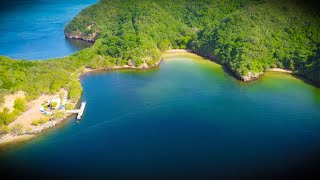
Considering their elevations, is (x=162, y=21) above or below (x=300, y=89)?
above

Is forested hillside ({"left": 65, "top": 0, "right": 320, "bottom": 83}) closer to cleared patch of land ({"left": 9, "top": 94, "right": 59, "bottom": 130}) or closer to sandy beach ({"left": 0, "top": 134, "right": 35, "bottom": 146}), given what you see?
cleared patch of land ({"left": 9, "top": 94, "right": 59, "bottom": 130})

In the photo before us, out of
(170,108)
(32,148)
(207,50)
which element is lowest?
(32,148)

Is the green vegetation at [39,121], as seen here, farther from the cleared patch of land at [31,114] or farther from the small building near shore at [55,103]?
→ the small building near shore at [55,103]

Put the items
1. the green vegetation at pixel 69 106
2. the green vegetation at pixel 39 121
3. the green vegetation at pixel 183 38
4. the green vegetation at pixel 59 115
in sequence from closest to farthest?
the green vegetation at pixel 39 121 → the green vegetation at pixel 59 115 → the green vegetation at pixel 69 106 → the green vegetation at pixel 183 38

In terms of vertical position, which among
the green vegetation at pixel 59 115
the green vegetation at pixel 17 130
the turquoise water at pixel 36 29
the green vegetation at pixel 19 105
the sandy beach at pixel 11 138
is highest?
the turquoise water at pixel 36 29

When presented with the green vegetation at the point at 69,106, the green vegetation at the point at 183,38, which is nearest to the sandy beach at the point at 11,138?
the green vegetation at the point at 183,38

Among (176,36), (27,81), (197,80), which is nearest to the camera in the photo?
(27,81)

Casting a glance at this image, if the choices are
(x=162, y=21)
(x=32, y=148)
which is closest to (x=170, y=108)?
(x=32, y=148)

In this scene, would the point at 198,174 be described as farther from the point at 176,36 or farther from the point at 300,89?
the point at 176,36

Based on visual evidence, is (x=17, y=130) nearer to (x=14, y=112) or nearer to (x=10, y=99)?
(x=14, y=112)
